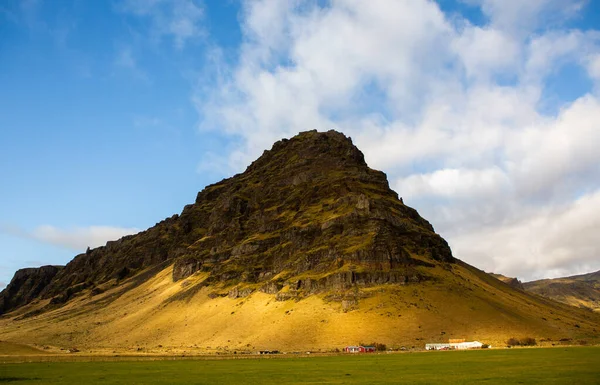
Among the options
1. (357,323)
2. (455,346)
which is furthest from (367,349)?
(357,323)

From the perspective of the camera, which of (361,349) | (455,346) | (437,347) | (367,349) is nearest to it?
(361,349)

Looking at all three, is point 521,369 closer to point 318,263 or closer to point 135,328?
point 318,263

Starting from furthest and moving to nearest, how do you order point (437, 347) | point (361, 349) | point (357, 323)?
point (357, 323), point (437, 347), point (361, 349)

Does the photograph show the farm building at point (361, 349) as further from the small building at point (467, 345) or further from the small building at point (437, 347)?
the small building at point (467, 345)

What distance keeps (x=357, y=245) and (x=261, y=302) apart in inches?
1633

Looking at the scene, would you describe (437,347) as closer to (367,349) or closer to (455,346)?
(455,346)

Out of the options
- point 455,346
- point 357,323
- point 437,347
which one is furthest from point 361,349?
point 357,323

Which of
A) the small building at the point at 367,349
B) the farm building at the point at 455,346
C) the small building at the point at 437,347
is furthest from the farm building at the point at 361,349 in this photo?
the farm building at the point at 455,346

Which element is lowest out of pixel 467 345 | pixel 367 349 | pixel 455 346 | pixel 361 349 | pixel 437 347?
pixel 361 349

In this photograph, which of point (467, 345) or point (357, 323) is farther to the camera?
point (357, 323)

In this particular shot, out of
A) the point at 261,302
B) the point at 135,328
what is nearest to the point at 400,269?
the point at 261,302

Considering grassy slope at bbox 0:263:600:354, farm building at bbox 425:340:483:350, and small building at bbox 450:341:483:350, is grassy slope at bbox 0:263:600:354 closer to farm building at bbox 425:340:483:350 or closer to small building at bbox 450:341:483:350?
farm building at bbox 425:340:483:350

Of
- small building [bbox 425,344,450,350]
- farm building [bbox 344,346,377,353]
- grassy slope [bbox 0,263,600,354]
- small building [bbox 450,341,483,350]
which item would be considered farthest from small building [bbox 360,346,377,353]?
small building [bbox 450,341,483,350]

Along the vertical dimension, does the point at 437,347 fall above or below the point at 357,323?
below
